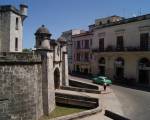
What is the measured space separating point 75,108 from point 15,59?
7.40 meters

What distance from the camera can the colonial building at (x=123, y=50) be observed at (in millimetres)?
33531

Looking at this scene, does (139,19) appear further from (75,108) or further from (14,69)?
(14,69)

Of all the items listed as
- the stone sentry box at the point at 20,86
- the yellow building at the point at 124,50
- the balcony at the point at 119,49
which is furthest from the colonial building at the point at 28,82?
the yellow building at the point at 124,50

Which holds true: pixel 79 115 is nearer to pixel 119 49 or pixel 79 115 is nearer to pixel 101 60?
pixel 119 49

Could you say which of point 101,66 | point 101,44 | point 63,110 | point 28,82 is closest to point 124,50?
point 101,44

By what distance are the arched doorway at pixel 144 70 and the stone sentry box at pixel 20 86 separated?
60.8ft

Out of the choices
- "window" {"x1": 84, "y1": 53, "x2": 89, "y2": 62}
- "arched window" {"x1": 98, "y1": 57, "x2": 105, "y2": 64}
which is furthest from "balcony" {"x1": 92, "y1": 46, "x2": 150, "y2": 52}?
"window" {"x1": 84, "y1": 53, "x2": 89, "y2": 62}

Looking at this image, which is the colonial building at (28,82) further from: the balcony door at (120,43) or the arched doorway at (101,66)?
the arched doorway at (101,66)

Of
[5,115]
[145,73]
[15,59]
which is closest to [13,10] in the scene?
[15,59]

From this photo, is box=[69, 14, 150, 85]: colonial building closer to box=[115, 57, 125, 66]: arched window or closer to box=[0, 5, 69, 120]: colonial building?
box=[115, 57, 125, 66]: arched window

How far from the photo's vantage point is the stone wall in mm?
16188

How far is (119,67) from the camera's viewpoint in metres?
38.2

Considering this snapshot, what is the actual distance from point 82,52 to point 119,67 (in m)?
12.3

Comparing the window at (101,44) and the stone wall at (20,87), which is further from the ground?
the window at (101,44)
